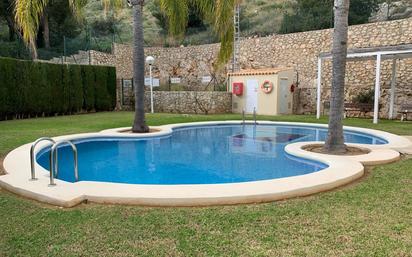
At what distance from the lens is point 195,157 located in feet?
27.8

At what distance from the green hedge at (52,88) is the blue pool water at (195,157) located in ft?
25.6

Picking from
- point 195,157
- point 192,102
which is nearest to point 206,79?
point 192,102

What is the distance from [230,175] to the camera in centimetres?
654

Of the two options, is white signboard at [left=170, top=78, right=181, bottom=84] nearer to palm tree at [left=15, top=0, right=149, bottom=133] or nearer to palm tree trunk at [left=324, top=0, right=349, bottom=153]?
palm tree at [left=15, top=0, right=149, bottom=133]

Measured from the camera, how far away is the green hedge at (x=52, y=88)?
15.5m

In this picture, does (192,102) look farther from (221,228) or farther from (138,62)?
(221,228)

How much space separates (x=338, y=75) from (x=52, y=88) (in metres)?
14.7

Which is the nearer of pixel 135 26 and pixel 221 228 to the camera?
pixel 221 228

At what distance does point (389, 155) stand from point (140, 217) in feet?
18.1

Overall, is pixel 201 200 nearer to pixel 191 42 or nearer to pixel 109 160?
Answer: pixel 109 160

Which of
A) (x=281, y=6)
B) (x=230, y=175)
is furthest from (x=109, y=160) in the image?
(x=281, y=6)

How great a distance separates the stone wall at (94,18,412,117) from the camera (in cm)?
1587

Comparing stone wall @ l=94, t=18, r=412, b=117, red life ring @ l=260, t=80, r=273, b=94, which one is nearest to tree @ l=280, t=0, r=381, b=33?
stone wall @ l=94, t=18, r=412, b=117

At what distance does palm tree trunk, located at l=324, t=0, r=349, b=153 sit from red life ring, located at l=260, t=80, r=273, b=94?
10.5 meters
